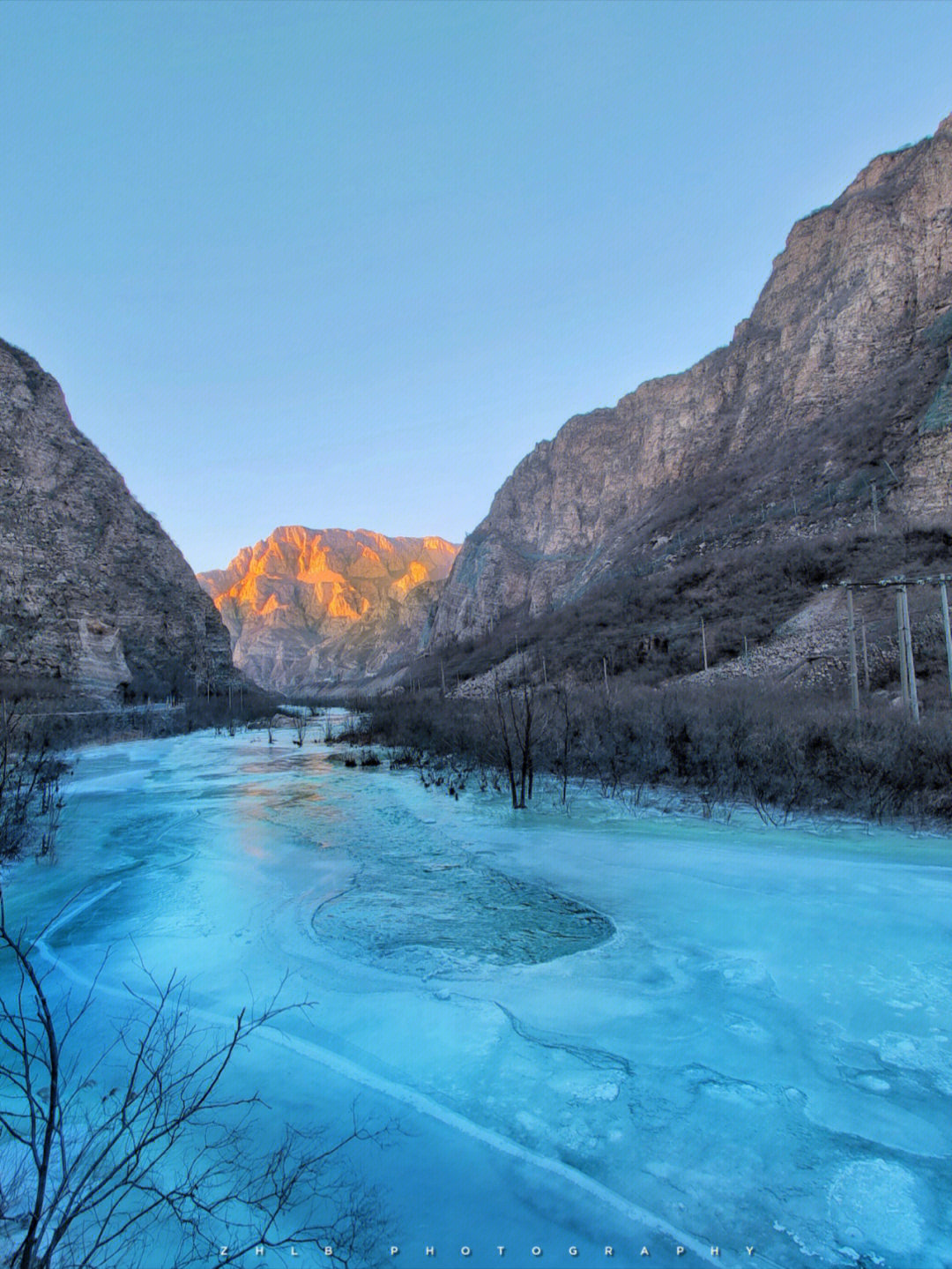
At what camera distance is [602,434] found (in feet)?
236

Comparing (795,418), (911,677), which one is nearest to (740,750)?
(911,677)

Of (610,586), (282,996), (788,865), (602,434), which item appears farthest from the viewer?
(602,434)

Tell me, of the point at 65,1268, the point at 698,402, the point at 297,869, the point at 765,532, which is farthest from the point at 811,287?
the point at 65,1268

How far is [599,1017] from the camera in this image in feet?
12.4

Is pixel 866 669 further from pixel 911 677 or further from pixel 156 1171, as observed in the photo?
pixel 156 1171

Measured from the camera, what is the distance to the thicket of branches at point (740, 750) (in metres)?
8.66

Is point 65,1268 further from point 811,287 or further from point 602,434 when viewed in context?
point 602,434

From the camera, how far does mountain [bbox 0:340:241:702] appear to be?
36.0 metres

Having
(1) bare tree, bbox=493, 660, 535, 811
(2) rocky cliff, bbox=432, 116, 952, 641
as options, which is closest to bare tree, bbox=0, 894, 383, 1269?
(1) bare tree, bbox=493, 660, 535, 811

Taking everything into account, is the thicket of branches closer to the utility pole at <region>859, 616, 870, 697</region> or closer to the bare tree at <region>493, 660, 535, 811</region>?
the bare tree at <region>493, 660, 535, 811</region>

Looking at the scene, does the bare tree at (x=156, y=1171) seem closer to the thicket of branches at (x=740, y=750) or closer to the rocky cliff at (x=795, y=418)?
the thicket of branches at (x=740, y=750)

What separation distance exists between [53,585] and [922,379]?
49235 millimetres

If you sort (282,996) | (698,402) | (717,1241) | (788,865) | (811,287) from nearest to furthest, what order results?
1. (717,1241)
2. (282,996)
3. (788,865)
4. (811,287)
5. (698,402)

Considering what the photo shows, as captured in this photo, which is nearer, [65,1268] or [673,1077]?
[65,1268]
